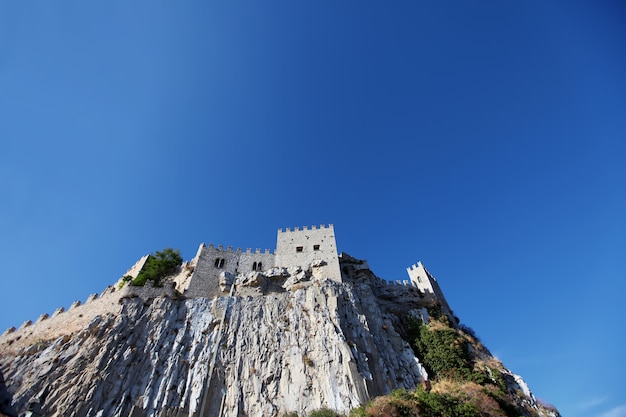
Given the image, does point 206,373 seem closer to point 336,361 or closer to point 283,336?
point 283,336

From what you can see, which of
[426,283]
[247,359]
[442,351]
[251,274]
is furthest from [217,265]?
[426,283]

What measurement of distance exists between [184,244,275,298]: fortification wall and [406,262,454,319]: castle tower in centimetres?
1865

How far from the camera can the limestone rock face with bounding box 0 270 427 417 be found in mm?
18766

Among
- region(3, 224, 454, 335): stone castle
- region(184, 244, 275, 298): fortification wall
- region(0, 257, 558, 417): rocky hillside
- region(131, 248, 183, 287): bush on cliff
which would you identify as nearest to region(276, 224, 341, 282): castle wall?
region(3, 224, 454, 335): stone castle

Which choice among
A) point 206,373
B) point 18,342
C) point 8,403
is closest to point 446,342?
point 206,373

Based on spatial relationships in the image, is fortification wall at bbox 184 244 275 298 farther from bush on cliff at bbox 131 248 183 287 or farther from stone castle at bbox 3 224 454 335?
bush on cliff at bbox 131 248 183 287

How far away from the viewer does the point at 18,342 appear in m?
24.8

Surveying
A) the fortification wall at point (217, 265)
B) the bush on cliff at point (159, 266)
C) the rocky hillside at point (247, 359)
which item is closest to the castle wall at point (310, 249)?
the fortification wall at point (217, 265)

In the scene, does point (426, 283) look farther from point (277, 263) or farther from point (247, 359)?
point (247, 359)

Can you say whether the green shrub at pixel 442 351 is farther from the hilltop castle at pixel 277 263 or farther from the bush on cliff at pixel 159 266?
the bush on cliff at pixel 159 266

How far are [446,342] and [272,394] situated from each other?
Result: 48.5 ft

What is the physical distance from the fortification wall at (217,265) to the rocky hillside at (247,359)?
121 cm

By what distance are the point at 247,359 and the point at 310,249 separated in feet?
44.6

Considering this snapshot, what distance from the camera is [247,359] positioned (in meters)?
22.7
